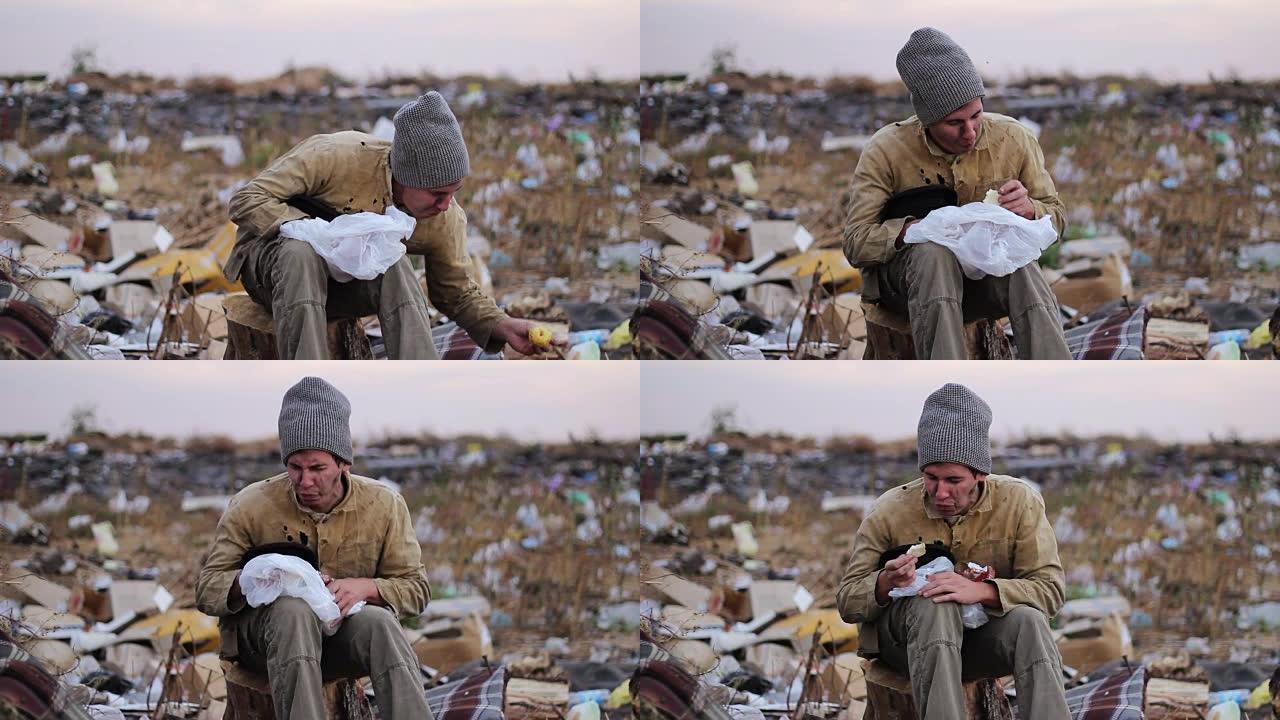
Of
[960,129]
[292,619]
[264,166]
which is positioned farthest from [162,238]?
[960,129]

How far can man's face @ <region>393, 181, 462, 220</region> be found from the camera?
17.2 feet

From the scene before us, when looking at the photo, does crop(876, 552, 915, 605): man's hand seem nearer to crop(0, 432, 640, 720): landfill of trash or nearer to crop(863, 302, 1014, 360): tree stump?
crop(863, 302, 1014, 360): tree stump

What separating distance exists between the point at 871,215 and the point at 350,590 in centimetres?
171

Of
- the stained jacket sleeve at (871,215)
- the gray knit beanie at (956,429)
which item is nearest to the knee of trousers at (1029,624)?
the gray knit beanie at (956,429)

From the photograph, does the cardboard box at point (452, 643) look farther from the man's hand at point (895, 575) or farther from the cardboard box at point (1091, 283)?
the cardboard box at point (1091, 283)

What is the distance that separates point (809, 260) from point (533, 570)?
1.44 metres

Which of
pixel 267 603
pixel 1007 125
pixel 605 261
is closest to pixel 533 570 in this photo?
pixel 605 261

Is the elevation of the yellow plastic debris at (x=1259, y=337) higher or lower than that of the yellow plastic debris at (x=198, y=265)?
lower

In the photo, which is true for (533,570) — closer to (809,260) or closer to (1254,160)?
(809,260)

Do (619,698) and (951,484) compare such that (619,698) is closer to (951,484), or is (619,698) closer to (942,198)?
(951,484)

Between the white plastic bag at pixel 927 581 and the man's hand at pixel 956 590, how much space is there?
0.07 feet

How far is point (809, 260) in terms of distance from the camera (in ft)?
22.1

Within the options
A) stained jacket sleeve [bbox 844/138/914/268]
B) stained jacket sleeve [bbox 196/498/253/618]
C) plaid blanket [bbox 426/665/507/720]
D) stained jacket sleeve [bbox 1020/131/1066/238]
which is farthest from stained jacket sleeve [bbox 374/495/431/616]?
stained jacket sleeve [bbox 1020/131/1066/238]

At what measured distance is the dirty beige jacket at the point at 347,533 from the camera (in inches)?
199
